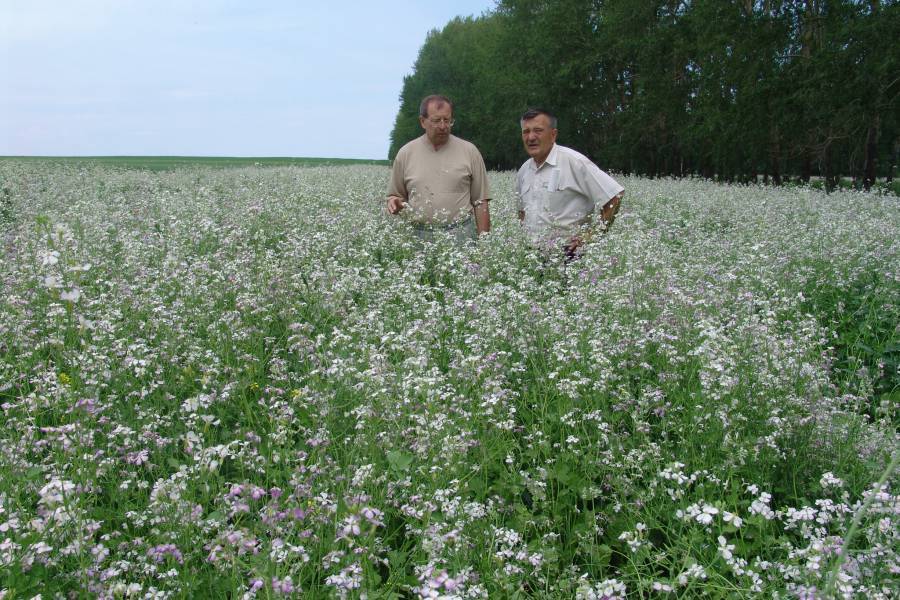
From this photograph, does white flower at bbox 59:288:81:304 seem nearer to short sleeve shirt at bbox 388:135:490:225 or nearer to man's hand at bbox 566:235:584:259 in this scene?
man's hand at bbox 566:235:584:259

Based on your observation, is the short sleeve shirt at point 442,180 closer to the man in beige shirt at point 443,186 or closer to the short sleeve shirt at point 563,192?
the man in beige shirt at point 443,186

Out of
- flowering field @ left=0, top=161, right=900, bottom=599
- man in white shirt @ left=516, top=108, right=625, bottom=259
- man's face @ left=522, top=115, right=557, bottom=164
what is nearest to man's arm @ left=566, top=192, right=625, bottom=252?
man in white shirt @ left=516, top=108, right=625, bottom=259

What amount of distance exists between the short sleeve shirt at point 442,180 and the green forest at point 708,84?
613 inches

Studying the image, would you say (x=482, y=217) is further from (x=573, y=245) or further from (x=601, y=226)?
(x=601, y=226)

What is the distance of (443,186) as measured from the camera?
7.14 meters

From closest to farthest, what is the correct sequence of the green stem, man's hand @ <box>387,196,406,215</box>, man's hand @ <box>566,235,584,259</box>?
the green stem
man's hand @ <box>566,235,584,259</box>
man's hand @ <box>387,196,406,215</box>

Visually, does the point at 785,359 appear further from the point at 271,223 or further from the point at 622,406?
the point at 271,223

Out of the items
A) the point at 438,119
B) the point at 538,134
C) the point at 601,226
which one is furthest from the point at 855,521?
the point at 438,119

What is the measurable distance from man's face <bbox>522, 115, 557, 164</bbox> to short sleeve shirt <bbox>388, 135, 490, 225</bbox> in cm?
76

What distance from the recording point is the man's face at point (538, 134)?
6.44 m

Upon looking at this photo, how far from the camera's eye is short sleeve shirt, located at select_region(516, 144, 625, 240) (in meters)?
6.57

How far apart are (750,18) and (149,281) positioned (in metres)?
23.5

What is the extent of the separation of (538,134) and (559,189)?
60 centimetres

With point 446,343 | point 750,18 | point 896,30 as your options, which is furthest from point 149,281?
point 750,18
